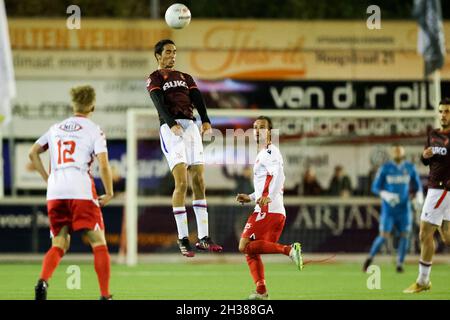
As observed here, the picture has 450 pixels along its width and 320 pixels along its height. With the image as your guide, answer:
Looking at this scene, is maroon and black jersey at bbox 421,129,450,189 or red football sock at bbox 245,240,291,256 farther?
maroon and black jersey at bbox 421,129,450,189

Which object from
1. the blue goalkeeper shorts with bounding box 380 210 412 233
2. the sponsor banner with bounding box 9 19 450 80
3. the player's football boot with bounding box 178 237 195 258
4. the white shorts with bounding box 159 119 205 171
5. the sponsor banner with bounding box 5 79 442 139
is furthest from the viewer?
the sponsor banner with bounding box 5 79 442 139

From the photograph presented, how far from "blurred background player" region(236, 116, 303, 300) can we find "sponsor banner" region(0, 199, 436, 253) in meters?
8.97

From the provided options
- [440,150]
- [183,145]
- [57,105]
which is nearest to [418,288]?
[440,150]

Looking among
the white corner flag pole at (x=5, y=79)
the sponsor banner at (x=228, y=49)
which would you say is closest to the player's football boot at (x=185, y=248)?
the white corner flag pole at (x=5, y=79)

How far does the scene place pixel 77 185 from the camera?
464 inches

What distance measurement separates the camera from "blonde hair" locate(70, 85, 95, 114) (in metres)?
11.8

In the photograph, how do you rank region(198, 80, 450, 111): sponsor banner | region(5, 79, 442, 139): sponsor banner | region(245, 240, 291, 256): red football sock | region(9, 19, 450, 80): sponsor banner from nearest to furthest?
region(245, 240, 291, 256): red football sock, region(9, 19, 450, 80): sponsor banner, region(5, 79, 442, 139): sponsor banner, region(198, 80, 450, 111): sponsor banner

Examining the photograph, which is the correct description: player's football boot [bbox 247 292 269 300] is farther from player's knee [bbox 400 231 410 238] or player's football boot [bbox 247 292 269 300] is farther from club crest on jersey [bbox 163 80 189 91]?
player's knee [bbox 400 231 410 238]

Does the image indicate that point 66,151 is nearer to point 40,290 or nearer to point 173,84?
point 40,290

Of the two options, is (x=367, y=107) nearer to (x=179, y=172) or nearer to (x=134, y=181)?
(x=134, y=181)

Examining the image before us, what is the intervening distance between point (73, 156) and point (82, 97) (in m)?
0.61

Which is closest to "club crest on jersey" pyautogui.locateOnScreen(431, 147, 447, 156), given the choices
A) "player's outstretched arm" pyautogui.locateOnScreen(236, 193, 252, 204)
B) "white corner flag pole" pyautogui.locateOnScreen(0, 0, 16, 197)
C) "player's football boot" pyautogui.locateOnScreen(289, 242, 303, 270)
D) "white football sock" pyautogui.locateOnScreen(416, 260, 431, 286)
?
"white football sock" pyautogui.locateOnScreen(416, 260, 431, 286)

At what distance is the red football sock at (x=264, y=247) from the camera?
Result: 43.8ft
